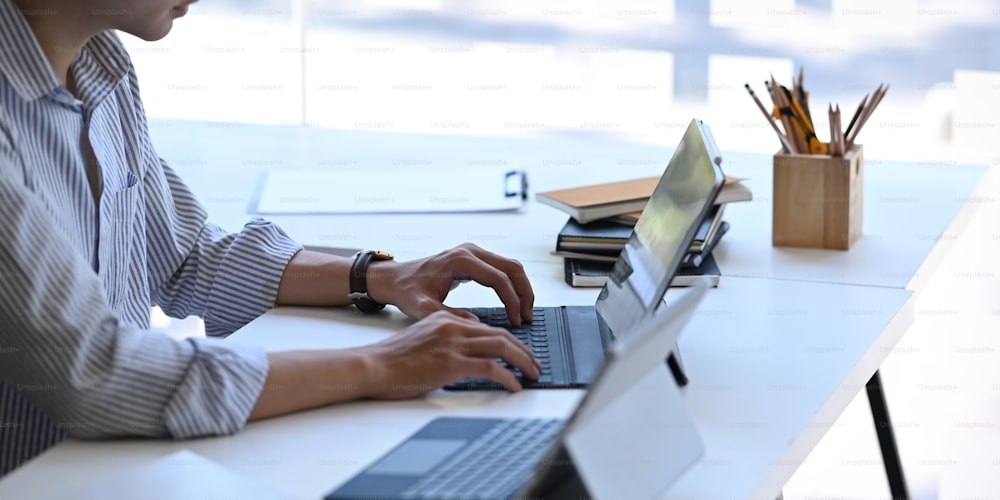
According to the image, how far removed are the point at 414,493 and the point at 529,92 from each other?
3.75 m

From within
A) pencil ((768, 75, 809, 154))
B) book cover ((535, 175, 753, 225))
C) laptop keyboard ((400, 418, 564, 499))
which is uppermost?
pencil ((768, 75, 809, 154))

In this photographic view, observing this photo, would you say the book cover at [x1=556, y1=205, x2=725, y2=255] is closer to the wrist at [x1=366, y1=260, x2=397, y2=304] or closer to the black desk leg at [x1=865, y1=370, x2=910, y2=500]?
the wrist at [x1=366, y1=260, x2=397, y2=304]

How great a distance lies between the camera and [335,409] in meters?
1.05

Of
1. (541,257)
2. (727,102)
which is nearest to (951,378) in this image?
(541,257)

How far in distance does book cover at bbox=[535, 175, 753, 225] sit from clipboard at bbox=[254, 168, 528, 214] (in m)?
0.15

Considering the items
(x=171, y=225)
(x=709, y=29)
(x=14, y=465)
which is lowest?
(x=14, y=465)

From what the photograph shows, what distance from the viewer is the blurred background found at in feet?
10.8

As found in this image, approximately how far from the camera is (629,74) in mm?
4320

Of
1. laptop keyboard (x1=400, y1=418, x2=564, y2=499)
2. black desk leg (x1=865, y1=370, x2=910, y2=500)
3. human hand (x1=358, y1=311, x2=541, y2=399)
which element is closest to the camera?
laptop keyboard (x1=400, y1=418, x2=564, y2=499)

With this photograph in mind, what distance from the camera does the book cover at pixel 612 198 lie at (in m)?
1.62

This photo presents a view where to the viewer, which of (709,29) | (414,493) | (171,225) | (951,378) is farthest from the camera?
(709,29)

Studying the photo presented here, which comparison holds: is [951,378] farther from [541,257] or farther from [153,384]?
[153,384]

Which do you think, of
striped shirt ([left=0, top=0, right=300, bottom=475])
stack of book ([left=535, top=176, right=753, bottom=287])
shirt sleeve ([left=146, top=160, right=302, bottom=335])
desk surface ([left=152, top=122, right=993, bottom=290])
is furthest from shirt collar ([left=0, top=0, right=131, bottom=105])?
stack of book ([left=535, top=176, right=753, bottom=287])

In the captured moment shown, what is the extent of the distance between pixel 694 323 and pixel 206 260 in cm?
64
